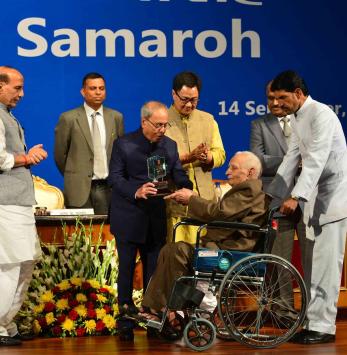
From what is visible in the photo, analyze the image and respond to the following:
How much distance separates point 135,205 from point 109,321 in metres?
0.82

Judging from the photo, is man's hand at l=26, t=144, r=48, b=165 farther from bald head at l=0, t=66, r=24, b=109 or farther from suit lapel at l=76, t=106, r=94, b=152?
suit lapel at l=76, t=106, r=94, b=152

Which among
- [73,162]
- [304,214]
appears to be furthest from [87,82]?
[304,214]

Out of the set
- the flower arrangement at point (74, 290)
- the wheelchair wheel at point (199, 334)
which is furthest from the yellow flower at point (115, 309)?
the wheelchair wheel at point (199, 334)

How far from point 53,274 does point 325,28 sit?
3450 mm

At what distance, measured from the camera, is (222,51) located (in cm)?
852

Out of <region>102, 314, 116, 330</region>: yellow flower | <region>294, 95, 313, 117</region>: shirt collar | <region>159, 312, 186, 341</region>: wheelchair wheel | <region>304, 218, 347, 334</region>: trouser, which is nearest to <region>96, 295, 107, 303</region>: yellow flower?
<region>102, 314, 116, 330</region>: yellow flower

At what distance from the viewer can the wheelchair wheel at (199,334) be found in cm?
550

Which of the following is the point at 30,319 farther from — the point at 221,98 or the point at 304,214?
the point at 221,98

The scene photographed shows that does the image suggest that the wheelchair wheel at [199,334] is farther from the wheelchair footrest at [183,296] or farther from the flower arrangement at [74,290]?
the flower arrangement at [74,290]

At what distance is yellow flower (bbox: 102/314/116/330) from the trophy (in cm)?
99

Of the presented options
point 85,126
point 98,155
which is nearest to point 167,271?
point 98,155

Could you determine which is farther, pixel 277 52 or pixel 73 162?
pixel 277 52

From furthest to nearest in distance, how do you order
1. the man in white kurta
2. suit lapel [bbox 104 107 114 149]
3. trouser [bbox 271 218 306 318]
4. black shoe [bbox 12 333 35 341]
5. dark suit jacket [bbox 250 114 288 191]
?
suit lapel [bbox 104 107 114 149], dark suit jacket [bbox 250 114 288 191], trouser [bbox 271 218 306 318], black shoe [bbox 12 333 35 341], the man in white kurta

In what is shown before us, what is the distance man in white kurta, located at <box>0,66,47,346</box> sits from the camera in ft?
19.3
